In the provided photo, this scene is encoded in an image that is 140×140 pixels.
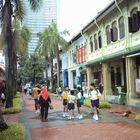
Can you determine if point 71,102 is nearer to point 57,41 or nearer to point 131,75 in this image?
point 131,75

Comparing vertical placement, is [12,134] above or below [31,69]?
below

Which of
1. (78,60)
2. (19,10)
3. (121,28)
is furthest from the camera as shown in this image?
(78,60)

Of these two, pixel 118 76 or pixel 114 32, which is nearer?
pixel 114 32

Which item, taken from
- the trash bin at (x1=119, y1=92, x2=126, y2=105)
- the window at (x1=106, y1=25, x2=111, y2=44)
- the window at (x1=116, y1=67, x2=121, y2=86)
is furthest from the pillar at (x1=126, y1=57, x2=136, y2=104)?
the window at (x1=116, y1=67, x2=121, y2=86)

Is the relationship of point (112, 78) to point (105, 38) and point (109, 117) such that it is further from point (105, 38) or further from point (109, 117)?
point (109, 117)

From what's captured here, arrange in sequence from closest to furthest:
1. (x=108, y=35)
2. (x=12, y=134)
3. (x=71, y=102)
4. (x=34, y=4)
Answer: (x=12, y=134)
(x=71, y=102)
(x=34, y=4)
(x=108, y=35)

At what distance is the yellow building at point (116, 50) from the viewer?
24.2 m

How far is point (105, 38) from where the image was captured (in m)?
30.2

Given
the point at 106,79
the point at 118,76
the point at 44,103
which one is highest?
the point at 118,76

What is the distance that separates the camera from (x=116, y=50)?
27.4 meters

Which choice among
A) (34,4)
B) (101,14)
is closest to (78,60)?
(101,14)

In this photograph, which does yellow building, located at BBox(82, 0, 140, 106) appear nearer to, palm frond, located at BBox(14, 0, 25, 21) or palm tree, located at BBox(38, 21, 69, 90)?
palm frond, located at BBox(14, 0, 25, 21)

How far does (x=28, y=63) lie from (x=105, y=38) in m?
45.4

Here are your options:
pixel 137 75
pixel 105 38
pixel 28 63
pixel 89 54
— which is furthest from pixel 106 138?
pixel 28 63
